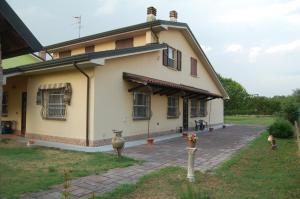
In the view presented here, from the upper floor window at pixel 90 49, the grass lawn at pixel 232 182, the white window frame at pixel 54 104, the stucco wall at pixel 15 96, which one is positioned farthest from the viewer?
the upper floor window at pixel 90 49

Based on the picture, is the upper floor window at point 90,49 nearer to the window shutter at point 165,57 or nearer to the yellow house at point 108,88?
the yellow house at point 108,88

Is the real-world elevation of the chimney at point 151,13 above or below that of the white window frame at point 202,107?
above

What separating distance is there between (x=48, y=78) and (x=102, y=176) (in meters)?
7.71

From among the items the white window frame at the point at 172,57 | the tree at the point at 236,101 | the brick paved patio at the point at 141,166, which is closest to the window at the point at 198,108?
the white window frame at the point at 172,57

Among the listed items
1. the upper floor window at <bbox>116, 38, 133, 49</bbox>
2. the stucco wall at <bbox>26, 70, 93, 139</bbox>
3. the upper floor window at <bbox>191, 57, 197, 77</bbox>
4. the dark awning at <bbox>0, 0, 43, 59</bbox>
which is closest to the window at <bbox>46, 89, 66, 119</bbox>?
the stucco wall at <bbox>26, 70, 93, 139</bbox>

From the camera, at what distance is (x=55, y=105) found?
1344cm

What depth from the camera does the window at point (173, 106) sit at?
57.6ft

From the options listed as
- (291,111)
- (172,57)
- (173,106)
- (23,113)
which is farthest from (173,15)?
(23,113)

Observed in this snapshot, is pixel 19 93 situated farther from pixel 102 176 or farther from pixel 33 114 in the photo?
pixel 102 176

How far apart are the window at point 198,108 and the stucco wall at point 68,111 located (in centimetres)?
1048

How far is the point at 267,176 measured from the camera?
7.26 m

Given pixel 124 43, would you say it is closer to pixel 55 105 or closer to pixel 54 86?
pixel 54 86

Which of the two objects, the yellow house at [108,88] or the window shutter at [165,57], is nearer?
the yellow house at [108,88]

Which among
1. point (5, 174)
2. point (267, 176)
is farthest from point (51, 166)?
point (267, 176)
